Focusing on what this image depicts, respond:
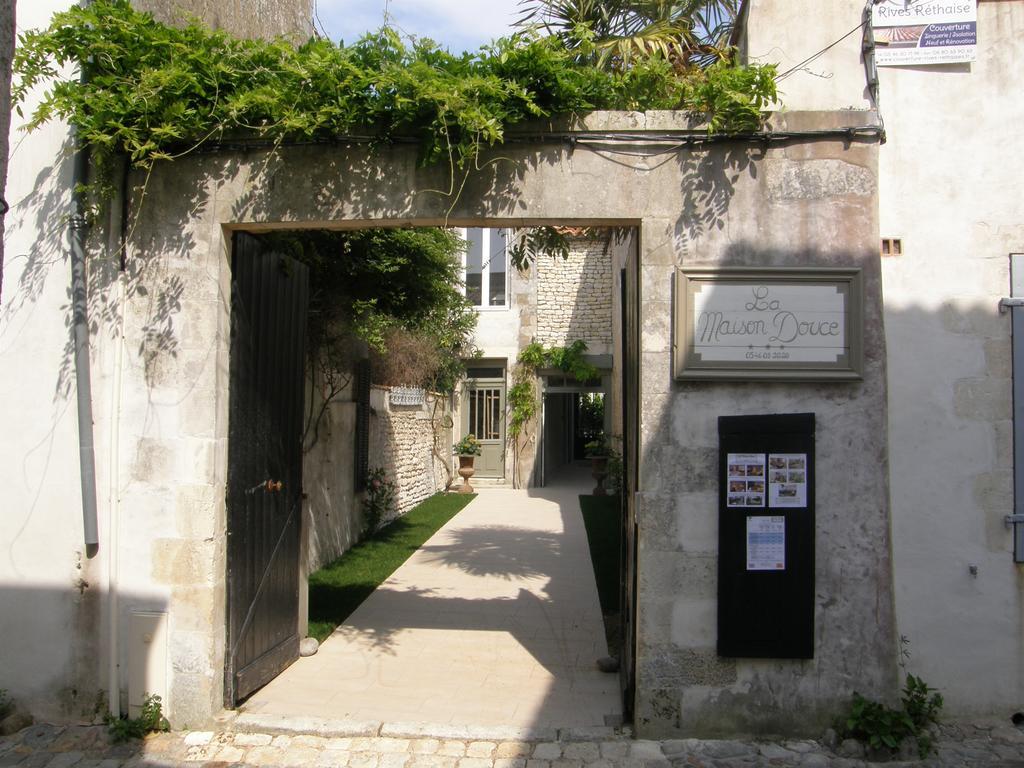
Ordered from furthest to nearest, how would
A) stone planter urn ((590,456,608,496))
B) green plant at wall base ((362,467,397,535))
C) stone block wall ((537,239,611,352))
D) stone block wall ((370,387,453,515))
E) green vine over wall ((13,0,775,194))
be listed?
1. stone block wall ((537,239,611,352))
2. stone planter urn ((590,456,608,496))
3. stone block wall ((370,387,453,515))
4. green plant at wall base ((362,467,397,535))
5. green vine over wall ((13,0,775,194))

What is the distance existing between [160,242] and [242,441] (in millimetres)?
1191

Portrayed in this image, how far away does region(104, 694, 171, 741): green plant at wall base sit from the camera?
3928mm

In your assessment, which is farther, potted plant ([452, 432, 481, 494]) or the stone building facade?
potted plant ([452, 432, 481, 494])

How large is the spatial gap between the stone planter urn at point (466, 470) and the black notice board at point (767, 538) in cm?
1176

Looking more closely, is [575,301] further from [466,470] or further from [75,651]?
[75,651]

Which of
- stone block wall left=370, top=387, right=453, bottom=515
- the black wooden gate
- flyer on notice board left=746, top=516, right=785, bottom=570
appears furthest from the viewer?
stone block wall left=370, top=387, right=453, bottom=515

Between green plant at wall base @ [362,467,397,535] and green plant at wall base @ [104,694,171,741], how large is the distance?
19.2ft

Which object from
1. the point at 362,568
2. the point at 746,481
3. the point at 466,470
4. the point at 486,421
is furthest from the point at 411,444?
the point at 746,481

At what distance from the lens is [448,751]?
387 centimetres

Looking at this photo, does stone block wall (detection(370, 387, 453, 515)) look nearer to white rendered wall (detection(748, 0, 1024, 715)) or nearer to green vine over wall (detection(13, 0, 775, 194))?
green vine over wall (detection(13, 0, 775, 194))

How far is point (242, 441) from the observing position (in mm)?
4441

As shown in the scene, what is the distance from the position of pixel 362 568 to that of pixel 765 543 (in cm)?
524

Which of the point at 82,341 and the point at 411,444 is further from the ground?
the point at 82,341

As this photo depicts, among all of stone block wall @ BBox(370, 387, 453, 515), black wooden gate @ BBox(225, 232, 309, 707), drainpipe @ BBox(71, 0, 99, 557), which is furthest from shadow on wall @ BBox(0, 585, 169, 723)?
stone block wall @ BBox(370, 387, 453, 515)
